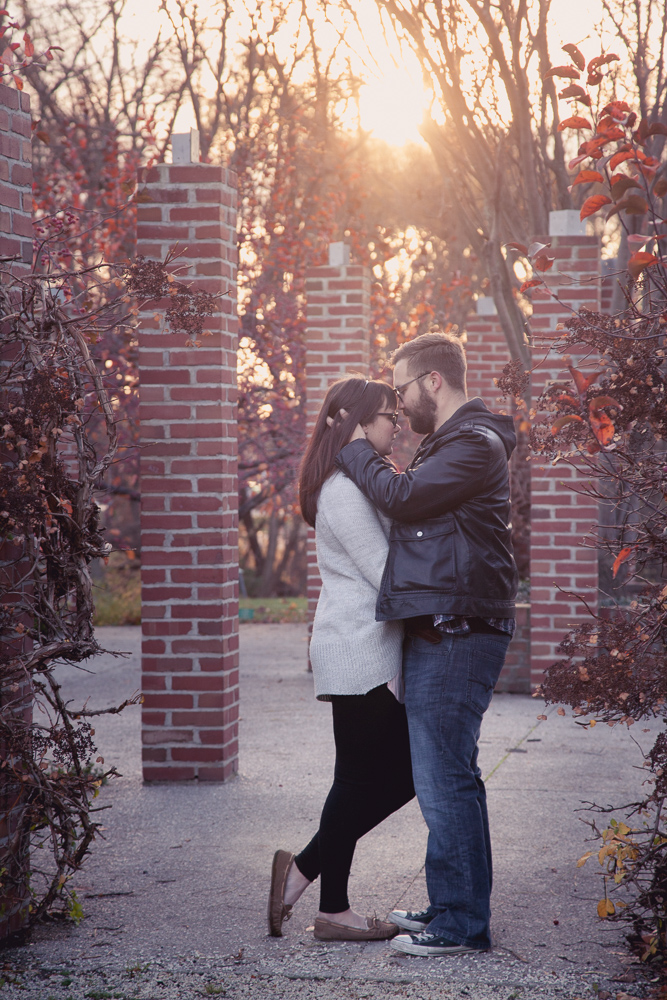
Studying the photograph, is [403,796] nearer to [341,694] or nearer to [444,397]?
[341,694]

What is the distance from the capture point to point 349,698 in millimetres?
3221

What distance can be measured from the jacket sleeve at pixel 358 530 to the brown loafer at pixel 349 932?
1127 mm

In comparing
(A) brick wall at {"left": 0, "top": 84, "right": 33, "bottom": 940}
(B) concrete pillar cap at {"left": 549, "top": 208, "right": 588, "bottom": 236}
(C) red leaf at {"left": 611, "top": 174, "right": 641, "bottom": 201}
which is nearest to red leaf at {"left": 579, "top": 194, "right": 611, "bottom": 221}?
(C) red leaf at {"left": 611, "top": 174, "right": 641, "bottom": 201}

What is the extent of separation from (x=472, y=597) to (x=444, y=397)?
0.71m

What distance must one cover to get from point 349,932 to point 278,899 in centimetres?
26

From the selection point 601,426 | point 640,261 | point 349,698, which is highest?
point 640,261

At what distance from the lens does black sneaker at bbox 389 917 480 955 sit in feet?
10.3

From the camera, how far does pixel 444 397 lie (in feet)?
11.1

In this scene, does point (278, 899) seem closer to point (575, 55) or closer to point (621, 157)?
point (621, 157)

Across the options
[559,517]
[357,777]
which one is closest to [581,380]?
[357,777]

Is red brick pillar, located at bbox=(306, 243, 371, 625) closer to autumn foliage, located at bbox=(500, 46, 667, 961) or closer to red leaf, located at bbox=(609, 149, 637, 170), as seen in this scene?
autumn foliage, located at bbox=(500, 46, 667, 961)

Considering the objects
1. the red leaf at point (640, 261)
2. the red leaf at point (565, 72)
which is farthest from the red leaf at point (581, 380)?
the red leaf at point (565, 72)

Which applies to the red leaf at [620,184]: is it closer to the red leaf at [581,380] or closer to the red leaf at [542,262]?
the red leaf at [542,262]

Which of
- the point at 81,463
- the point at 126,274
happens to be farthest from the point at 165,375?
the point at 81,463
